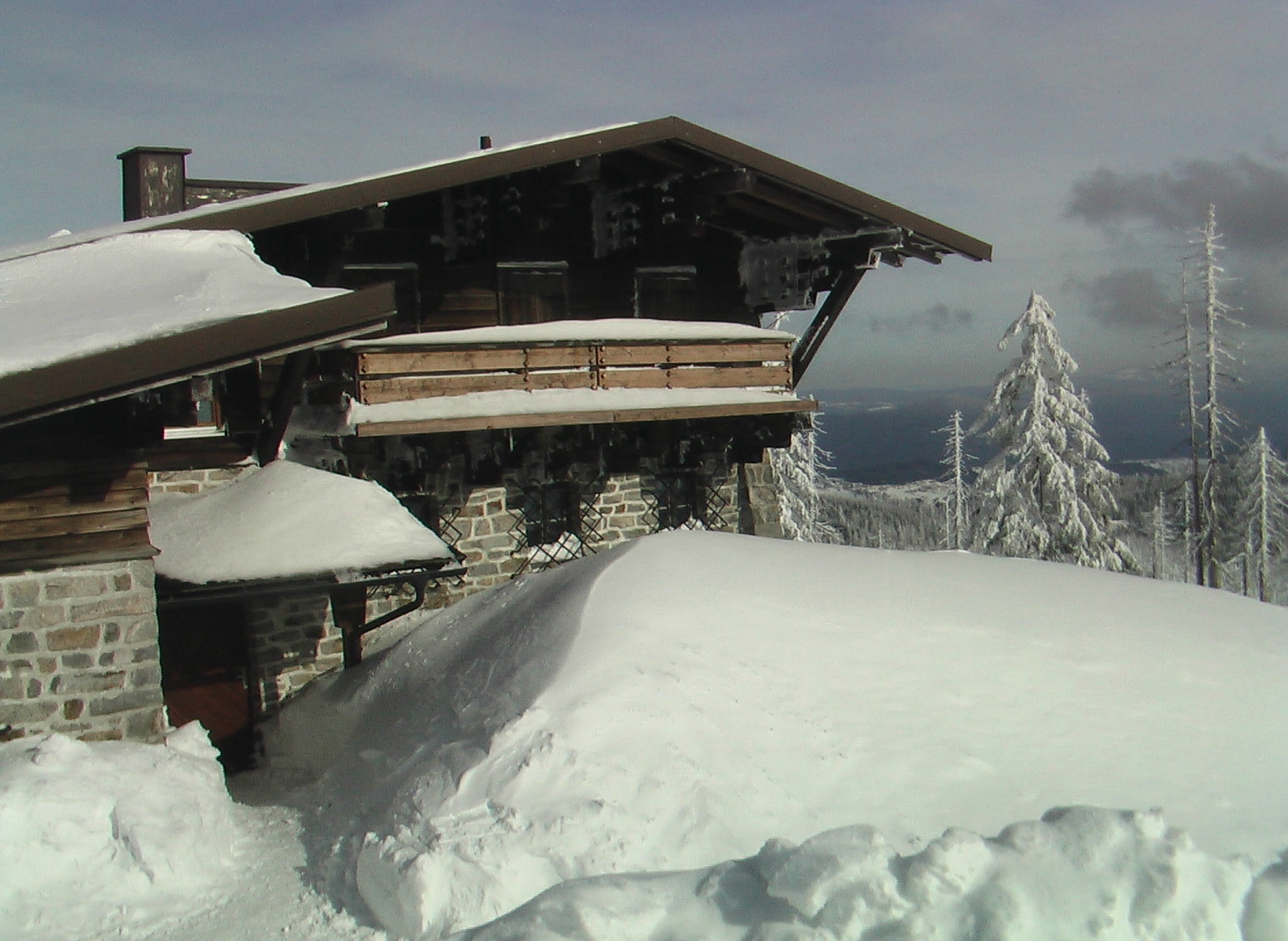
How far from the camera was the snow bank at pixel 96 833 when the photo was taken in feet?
18.8

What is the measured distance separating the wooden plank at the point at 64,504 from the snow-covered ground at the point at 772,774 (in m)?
1.68

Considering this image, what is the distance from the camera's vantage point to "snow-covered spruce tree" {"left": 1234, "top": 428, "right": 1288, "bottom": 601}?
38.9 metres

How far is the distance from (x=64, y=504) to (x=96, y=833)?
102 inches

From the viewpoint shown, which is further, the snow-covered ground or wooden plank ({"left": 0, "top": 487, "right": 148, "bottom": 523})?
wooden plank ({"left": 0, "top": 487, "right": 148, "bottom": 523})

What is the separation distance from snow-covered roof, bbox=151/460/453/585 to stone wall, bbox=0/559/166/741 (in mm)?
962

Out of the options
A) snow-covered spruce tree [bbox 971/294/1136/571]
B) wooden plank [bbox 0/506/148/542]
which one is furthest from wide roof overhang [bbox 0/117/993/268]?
snow-covered spruce tree [bbox 971/294/1136/571]

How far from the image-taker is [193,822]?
6660mm

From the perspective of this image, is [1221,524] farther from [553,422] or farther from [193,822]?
[193,822]

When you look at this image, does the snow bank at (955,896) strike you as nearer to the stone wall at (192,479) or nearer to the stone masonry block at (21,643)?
the stone masonry block at (21,643)

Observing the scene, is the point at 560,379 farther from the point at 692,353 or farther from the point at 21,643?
the point at 21,643

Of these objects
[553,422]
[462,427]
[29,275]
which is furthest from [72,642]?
[553,422]

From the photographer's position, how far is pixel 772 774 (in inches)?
257

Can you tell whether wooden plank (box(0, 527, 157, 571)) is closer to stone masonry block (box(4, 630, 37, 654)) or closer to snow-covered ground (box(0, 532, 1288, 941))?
stone masonry block (box(4, 630, 37, 654))

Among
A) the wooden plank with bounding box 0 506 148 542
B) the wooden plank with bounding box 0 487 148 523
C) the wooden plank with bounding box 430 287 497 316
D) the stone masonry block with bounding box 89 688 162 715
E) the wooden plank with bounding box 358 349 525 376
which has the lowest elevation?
the stone masonry block with bounding box 89 688 162 715
